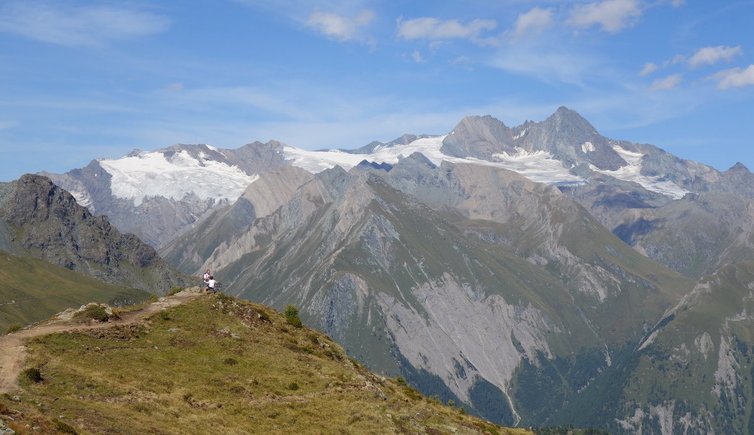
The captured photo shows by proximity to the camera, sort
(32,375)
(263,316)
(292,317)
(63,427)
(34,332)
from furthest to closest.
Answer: (292,317) → (263,316) → (34,332) → (32,375) → (63,427)

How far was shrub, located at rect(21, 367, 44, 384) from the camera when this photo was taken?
68875 mm

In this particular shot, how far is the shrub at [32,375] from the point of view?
68.9m

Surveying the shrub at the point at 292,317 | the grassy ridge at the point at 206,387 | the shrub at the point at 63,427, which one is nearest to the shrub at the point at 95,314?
the grassy ridge at the point at 206,387

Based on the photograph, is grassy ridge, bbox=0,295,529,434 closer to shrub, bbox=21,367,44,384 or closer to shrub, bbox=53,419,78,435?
shrub, bbox=53,419,78,435

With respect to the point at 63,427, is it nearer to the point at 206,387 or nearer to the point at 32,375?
the point at 32,375

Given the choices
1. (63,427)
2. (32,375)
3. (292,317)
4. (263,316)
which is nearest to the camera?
(63,427)

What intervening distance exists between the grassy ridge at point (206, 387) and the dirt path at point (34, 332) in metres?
1.28

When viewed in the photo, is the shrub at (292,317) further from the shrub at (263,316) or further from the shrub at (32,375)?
the shrub at (32,375)

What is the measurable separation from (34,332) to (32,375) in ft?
41.8

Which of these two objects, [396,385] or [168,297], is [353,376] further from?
[168,297]

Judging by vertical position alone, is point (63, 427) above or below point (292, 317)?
below

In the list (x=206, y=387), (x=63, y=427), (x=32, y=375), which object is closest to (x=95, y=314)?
(x=32, y=375)

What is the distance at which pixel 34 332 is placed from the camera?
8088cm

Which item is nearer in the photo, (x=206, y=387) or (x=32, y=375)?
(x=32, y=375)
